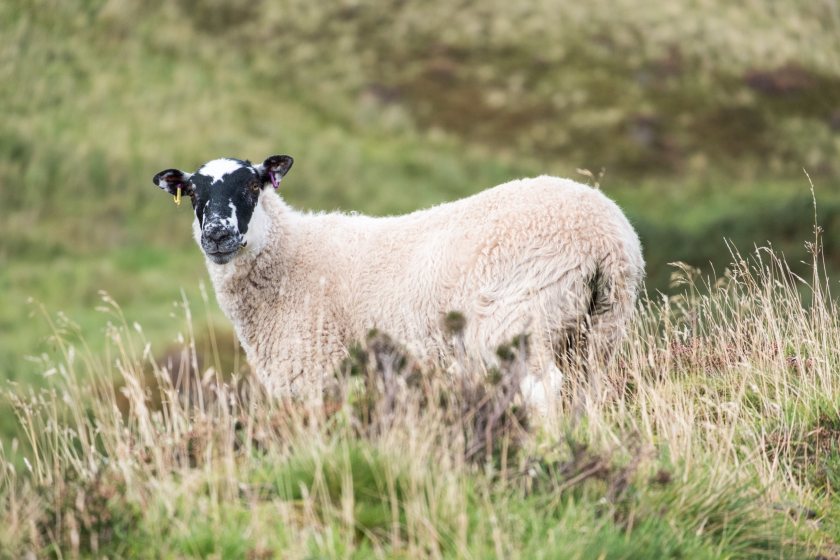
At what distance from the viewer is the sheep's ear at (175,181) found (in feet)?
30.6

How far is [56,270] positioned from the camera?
36.4 metres

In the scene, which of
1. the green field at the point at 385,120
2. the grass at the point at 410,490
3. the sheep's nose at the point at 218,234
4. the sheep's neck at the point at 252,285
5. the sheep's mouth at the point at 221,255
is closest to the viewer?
the grass at the point at 410,490

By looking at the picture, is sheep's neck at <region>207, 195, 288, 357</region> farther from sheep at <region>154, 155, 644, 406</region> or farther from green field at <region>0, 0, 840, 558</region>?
green field at <region>0, 0, 840, 558</region>

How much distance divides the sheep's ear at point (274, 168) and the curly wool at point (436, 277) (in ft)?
0.55

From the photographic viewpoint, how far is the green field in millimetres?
36719

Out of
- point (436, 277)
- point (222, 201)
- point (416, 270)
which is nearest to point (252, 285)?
point (222, 201)

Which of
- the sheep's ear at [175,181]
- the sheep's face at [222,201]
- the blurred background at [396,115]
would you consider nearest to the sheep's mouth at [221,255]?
the sheep's face at [222,201]

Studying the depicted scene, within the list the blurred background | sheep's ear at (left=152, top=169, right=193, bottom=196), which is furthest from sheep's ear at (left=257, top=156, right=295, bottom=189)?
the blurred background

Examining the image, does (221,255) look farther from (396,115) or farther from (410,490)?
(396,115)

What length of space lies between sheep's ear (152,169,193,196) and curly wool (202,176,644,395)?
2.36ft

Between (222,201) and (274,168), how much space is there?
0.92 metres

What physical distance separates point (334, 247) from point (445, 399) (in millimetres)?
3993

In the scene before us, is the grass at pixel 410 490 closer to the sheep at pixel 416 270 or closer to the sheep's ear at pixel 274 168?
the sheep at pixel 416 270

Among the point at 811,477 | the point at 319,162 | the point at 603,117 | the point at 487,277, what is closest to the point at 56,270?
the point at 319,162
